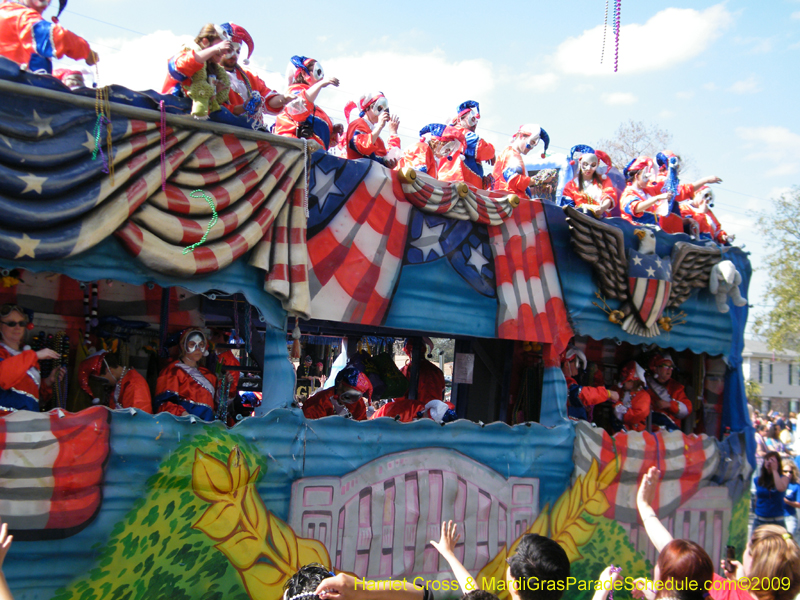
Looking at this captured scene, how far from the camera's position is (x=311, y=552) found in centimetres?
457

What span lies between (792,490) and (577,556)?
8.41ft

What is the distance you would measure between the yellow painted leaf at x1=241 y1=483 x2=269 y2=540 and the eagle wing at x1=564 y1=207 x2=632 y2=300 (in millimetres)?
3631

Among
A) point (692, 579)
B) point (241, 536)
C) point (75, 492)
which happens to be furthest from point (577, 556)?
point (75, 492)

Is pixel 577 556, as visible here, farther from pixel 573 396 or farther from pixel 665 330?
pixel 665 330

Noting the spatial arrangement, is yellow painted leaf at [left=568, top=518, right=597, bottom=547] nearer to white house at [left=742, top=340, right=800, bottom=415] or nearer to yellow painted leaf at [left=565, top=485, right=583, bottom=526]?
yellow painted leaf at [left=565, top=485, right=583, bottom=526]

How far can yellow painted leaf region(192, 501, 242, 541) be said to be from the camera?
4160 mm

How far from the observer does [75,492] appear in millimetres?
3744

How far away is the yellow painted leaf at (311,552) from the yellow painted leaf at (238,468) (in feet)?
1.97

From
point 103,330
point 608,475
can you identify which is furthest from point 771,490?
point 103,330

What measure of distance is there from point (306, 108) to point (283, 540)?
3.24m

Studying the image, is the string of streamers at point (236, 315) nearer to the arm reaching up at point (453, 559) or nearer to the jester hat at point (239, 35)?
the jester hat at point (239, 35)

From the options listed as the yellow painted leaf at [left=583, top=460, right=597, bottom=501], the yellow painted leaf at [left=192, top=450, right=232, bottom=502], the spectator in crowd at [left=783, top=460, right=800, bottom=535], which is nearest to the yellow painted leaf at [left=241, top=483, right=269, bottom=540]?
the yellow painted leaf at [left=192, top=450, right=232, bottom=502]

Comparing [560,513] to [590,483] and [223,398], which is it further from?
[223,398]

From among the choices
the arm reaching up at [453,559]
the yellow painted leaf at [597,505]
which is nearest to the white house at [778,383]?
the yellow painted leaf at [597,505]
